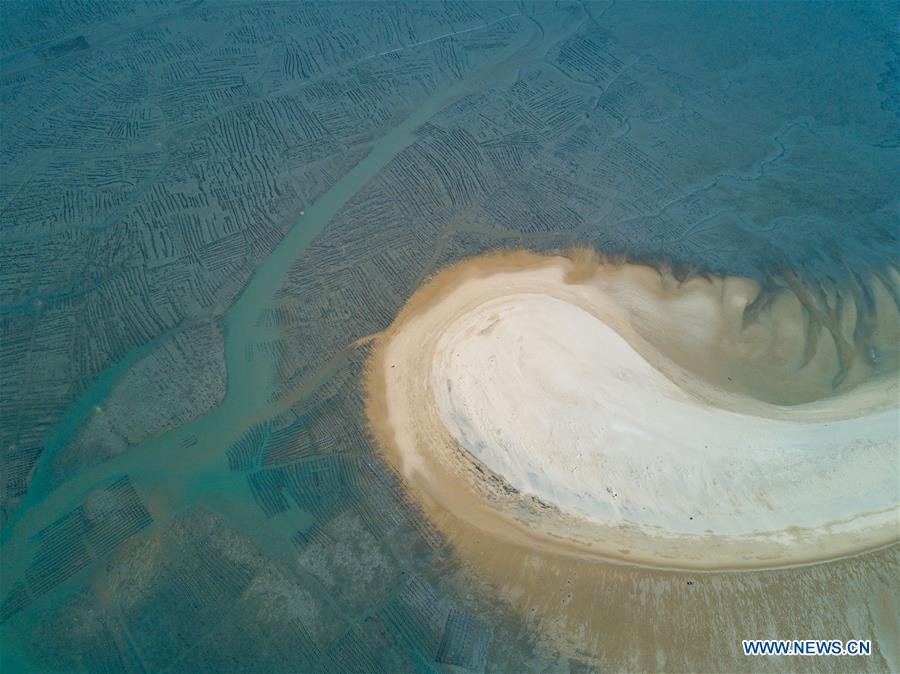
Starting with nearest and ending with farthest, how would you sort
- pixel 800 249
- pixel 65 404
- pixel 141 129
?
pixel 65 404 < pixel 800 249 < pixel 141 129

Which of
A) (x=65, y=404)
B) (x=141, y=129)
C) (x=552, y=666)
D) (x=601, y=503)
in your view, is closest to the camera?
(x=552, y=666)

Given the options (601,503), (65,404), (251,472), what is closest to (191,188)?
(65,404)

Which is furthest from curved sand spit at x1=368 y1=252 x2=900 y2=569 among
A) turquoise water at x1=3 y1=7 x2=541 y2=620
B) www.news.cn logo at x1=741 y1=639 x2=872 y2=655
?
turquoise water at x1=3 y1=7 x2=541 y2=620

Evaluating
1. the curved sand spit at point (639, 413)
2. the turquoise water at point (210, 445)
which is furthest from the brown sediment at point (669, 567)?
the turquoise water at point (210, 445)

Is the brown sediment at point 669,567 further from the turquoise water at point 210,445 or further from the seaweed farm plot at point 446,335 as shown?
the turquoise water at point 210,445

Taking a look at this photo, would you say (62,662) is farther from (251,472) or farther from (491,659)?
(491,659)

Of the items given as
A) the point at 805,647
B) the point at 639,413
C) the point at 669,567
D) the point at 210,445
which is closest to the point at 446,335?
→ the point at 639,413

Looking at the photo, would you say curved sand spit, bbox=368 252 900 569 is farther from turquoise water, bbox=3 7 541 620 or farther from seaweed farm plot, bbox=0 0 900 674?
turquoise water, bbox=3 7 541 620
